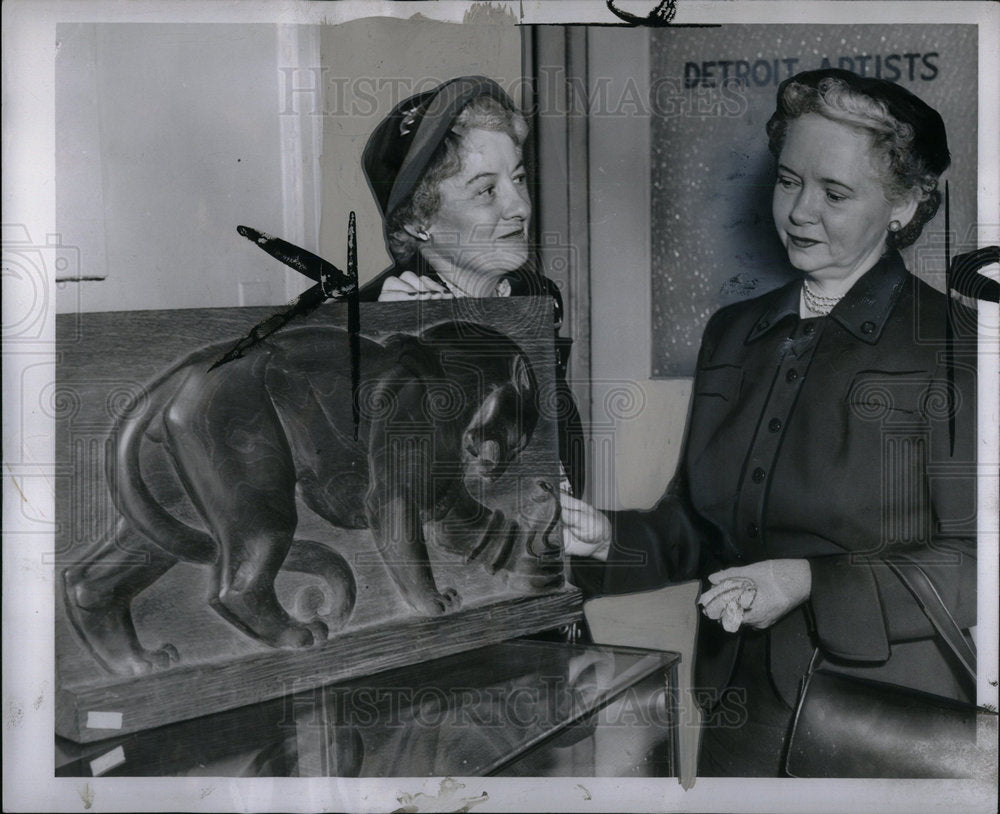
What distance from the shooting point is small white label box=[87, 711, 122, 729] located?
2.30m

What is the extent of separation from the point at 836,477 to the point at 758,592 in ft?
1.18

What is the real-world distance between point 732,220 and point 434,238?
79 cm

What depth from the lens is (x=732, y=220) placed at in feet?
7.88

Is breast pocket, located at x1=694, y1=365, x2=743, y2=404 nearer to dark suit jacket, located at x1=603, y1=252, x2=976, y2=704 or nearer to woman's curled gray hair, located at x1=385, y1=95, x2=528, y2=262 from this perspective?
dark suit jacket, located at x1=603, y1=252, x2=976, y2=704

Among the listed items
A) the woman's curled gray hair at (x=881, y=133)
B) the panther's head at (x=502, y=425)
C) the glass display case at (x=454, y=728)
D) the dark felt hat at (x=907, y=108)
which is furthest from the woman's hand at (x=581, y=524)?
the dark felt hat at (x=907, y=108)

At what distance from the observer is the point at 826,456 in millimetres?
2340

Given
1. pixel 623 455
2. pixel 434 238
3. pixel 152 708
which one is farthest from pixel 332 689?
pixel 434 238

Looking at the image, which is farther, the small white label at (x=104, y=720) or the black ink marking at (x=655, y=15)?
the black ink marking at (x=655, y=15)

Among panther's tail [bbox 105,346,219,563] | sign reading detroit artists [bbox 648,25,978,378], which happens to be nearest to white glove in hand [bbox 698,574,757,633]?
sign reading detroit artists [bbox 648,25,978,378]

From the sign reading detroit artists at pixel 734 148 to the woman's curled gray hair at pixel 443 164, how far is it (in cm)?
39

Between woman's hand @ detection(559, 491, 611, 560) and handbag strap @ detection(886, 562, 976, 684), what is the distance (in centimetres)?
74

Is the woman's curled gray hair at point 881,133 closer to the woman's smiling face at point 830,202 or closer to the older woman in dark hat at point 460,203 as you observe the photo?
the woman's smiling face at point 830,202

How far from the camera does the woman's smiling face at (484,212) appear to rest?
2.38m

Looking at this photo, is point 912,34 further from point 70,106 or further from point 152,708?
point 152,708
